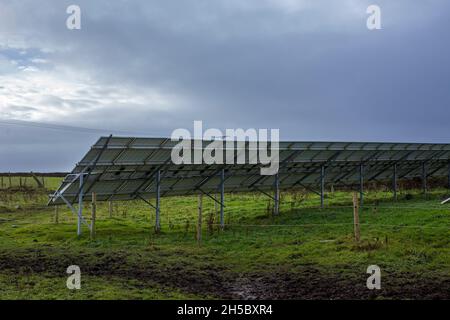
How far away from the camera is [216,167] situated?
74.2ft

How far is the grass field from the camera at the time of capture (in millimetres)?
11117

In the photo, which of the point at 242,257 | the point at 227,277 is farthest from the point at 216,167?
the point at 227,277

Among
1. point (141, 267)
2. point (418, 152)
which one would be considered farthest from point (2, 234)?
point (418, 152)

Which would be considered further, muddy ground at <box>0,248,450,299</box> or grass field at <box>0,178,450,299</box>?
grass field at <box>0,178,450,299</box>

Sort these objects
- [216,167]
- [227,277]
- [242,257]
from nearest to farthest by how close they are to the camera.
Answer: [227,277] < [242,257] < [216,167]

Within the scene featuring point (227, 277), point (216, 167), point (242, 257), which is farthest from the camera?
point (216, 167)

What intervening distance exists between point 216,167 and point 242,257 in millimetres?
7675

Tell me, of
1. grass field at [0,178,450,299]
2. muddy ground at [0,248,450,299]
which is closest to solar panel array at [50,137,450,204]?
grass field at [0,178,450,299]

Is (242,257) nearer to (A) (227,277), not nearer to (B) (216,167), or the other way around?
(A) (227,277)

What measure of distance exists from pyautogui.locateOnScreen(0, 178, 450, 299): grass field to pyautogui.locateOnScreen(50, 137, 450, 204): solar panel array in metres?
1.95

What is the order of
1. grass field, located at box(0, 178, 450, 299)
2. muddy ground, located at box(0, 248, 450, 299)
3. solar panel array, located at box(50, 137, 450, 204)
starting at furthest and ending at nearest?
solar panel array, located at box(50, 137, 450, 204), grass field, located at box(0, 178, 450, 299), muddy ground, located at box(0, 248, 450, 299)

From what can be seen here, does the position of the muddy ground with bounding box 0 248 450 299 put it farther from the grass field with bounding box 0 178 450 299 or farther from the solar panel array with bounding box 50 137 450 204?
the solar panel array with bounding box 50 137 450 204
